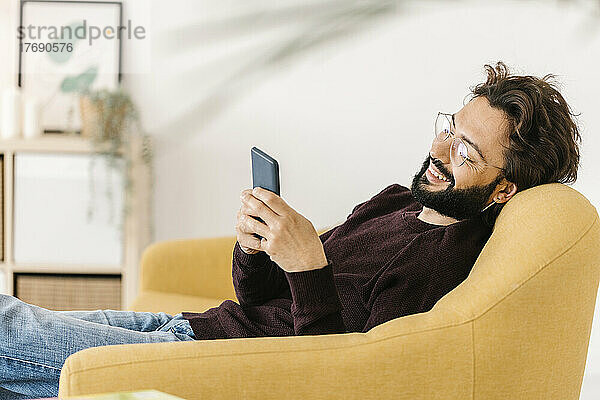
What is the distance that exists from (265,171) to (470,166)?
1.50 ft

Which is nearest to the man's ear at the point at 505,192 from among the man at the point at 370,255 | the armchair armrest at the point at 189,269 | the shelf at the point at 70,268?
the man at the point at 370,255

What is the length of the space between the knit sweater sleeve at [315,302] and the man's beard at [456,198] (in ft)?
1.27

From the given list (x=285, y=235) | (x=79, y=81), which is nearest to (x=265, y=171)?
(x=285, y=235)

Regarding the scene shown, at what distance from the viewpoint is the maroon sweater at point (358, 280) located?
151 cm

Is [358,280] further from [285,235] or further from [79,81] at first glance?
[79,81]

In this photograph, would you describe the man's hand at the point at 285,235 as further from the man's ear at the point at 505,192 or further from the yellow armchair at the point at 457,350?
the man's ear at the point at 505,192

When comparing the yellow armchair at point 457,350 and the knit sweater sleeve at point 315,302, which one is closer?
the yellow armchair at point 457,350

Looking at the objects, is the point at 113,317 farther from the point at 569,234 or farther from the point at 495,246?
the point at 569,234

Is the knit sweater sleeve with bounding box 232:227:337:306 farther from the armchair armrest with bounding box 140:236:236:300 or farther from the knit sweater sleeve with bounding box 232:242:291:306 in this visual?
the armchair armrest with bounding box 140:236:236:300

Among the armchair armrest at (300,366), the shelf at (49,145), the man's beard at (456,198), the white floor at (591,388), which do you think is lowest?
the white floor at (591,388)

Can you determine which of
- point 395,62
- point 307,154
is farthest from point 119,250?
point 395,62

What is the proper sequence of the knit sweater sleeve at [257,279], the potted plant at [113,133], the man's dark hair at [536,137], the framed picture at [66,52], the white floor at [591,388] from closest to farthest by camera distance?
the man's dark hair at [536,137], the knit sweater sleeve at [257,279], the white floor at [591,388], the potted plant at [113,133], the framed picture at [66,52]

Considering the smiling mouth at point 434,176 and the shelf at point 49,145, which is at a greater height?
the shelf at point 49,145

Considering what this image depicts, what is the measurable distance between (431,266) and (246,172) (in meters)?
1.87
